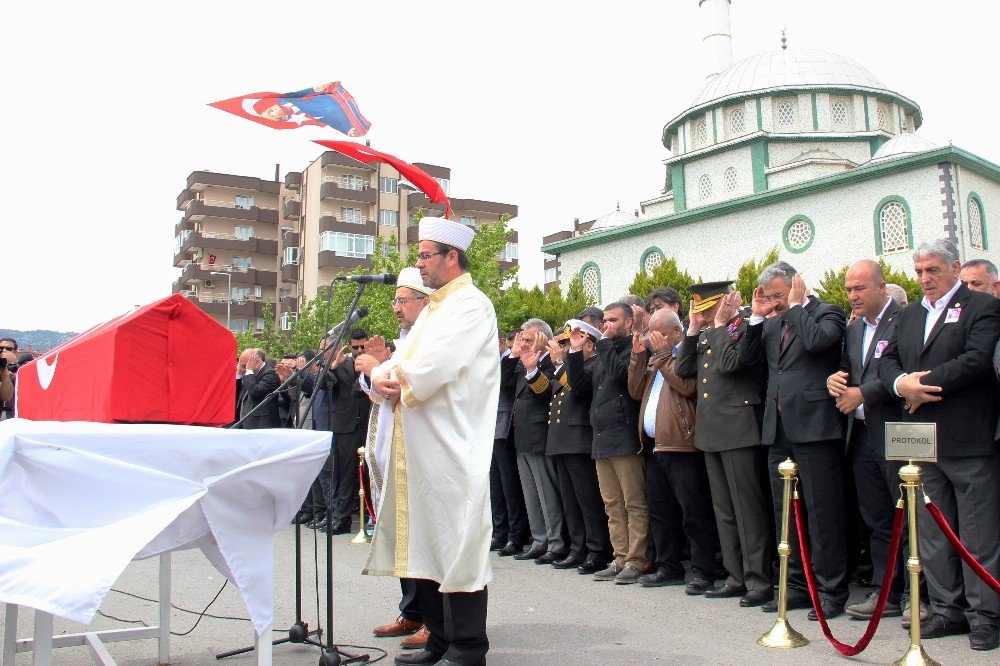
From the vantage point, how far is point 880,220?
3594 centimetres

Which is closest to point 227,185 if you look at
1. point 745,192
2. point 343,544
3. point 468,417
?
point 745,192

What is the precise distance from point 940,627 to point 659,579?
2.26 m

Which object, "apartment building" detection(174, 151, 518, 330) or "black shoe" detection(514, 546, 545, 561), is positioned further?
"apartment building" detection(174, 151, 518, 330)

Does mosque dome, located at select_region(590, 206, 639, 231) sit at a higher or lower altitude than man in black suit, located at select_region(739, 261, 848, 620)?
higher

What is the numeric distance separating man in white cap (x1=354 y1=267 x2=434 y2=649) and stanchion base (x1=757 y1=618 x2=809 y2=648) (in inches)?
79.2

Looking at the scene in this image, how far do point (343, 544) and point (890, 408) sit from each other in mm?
6209

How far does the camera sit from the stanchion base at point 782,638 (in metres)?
4.86

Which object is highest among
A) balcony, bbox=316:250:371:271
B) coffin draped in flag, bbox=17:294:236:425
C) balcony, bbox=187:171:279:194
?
balcony, bbox=187:171:279:194

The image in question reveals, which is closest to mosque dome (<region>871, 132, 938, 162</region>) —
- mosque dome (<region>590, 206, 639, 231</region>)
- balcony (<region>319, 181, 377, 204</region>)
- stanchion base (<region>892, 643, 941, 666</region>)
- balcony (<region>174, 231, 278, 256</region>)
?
mosque dome (<region>590, 206, 639, 231</region>)

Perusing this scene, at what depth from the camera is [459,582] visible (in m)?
4.32

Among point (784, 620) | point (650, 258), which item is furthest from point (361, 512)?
point (650, 258)

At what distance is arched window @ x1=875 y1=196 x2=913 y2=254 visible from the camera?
34969 mm

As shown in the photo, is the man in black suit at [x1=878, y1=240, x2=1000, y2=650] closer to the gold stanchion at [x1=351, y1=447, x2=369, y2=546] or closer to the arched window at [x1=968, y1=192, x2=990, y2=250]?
the gold stanchion at [x1=351, y1=447, x2=369, y2=546]

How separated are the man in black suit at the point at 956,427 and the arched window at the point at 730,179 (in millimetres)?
40826
